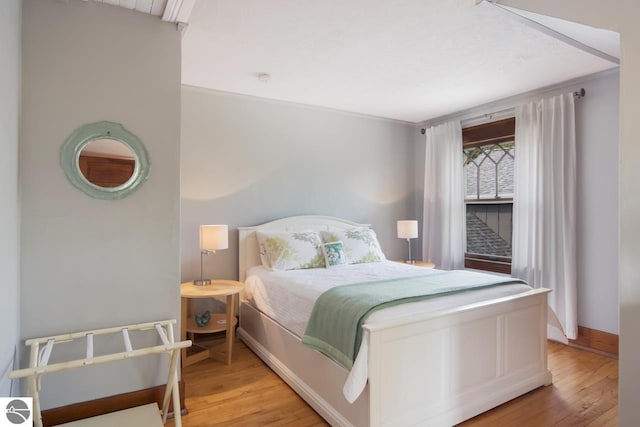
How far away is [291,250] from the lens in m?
3.36

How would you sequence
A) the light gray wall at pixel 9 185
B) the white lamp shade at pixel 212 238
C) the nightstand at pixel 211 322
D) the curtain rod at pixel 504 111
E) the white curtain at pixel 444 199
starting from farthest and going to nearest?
the white curtain at pixel 444 199 < the curtain rod at pixel 504 111 < the white lamp shade at pixel 212 238 < the nightstand at pixel 211 322 < the light gray wall at pixel 9 185

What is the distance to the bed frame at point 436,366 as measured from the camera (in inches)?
72.2

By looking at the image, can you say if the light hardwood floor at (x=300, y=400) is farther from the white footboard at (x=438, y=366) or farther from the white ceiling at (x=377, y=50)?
the white ceiling at (x=377, y=50)

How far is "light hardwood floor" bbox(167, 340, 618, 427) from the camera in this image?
210 centimetres

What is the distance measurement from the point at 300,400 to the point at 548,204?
2.87 meters

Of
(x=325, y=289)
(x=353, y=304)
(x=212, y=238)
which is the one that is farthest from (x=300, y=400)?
(x=212, y=238)

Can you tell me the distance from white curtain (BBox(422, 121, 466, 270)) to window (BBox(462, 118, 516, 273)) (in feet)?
0.61

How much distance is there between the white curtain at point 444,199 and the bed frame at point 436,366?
1773mm

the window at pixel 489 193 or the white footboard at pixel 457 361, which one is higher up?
the window at pixel 489 193

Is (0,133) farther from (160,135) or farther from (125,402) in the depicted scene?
(125,402)

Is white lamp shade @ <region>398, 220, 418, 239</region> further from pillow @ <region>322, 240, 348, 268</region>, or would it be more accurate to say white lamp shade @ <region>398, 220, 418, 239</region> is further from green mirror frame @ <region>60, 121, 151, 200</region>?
green mirror frame @ <region>60, 121, 151, 200</region>

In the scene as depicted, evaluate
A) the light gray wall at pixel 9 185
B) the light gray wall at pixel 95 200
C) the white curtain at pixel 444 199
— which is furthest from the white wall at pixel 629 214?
the white curtain at pixel 444 199

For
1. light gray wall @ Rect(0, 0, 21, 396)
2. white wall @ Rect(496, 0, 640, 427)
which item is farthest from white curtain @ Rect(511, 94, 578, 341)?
light gray wall @ Rect(0, 0, 21, 396)

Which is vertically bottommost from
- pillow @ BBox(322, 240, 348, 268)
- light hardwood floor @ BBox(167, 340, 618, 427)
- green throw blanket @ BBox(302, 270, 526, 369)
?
light hardwood floor @ BBox(167, 340, 618, 427)
